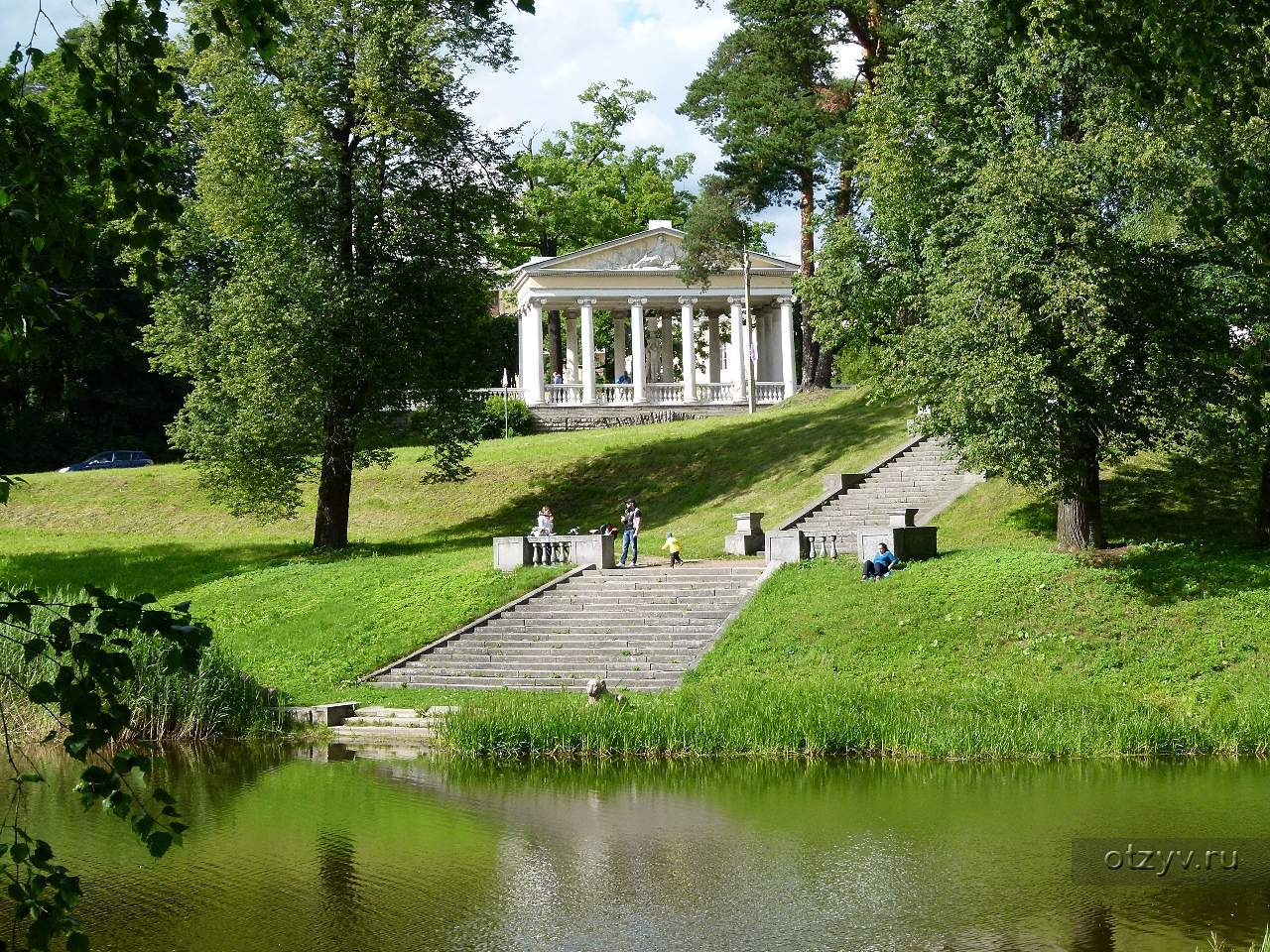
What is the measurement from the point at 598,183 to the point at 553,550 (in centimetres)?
4405

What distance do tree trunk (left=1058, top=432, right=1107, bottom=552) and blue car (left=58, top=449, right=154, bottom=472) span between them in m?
42.0

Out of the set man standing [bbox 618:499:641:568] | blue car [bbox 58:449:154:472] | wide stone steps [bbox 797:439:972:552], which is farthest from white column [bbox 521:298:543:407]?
man standing [bbox 618:499:641:568]

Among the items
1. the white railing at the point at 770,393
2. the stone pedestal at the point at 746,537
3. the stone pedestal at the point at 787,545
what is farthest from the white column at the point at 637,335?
the stone pedestal at the point at 787,545

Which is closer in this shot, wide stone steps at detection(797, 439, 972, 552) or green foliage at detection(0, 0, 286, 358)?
green foliage at detection(0, 0, 286, 358)

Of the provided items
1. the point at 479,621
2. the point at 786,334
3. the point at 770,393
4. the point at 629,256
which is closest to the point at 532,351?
the point at 629,256

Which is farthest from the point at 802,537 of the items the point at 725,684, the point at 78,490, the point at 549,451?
the point at 78,490

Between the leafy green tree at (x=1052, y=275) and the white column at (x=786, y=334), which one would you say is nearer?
the leafy green tree at (x=1052, y=275)

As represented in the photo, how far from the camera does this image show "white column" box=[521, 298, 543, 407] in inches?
2486

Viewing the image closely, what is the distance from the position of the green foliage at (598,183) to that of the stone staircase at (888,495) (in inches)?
1460

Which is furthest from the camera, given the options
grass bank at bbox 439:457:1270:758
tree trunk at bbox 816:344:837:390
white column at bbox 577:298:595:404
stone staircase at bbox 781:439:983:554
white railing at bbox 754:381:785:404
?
white railing at bbox 754:381:785:404

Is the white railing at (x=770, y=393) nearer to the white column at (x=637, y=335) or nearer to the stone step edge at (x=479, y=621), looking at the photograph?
the white column at (x=637, y=335)

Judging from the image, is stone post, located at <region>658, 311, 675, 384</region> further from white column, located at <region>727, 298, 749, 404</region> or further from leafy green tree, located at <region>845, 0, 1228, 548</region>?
leafy green tree, located at <region>845, 0, 1228, 548</region>

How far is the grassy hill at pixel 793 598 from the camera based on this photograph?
75.0 feet

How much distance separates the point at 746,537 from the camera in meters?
36.9
